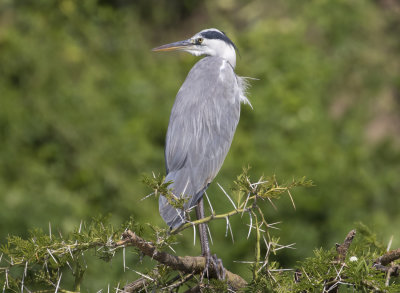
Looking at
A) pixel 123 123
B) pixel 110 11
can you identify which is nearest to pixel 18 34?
pixel 110 11

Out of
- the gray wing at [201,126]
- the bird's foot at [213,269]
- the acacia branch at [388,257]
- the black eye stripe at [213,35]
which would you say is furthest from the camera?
the black eye stripe at [213,35]

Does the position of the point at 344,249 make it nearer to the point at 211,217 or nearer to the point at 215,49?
the point at 211,217

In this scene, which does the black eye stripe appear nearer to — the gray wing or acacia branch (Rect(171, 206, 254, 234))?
the gray wing

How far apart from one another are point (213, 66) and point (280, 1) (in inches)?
176

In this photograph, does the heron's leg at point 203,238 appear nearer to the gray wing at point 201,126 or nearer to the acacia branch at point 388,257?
the gray wing at point 201,126

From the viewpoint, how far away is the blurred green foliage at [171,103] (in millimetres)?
5219

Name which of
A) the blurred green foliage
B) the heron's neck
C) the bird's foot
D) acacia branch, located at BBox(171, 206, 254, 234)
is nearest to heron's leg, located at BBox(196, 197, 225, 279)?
the bird's foot

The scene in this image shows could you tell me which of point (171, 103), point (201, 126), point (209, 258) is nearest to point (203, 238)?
point (209, 258)

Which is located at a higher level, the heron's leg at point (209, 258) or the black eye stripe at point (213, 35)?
the black eye stripe at point (213, 35)

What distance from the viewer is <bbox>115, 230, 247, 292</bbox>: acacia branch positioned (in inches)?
65.7

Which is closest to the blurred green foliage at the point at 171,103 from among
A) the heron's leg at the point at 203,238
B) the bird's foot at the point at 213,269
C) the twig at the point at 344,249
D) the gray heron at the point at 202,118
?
the gray heron at the point at 202,118

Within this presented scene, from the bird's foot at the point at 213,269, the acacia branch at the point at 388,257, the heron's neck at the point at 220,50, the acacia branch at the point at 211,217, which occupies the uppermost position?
the heron's neck at the point at 220,50

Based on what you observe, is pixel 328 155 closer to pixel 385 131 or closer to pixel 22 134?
pixel 385 131

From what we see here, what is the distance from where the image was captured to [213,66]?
322cm
